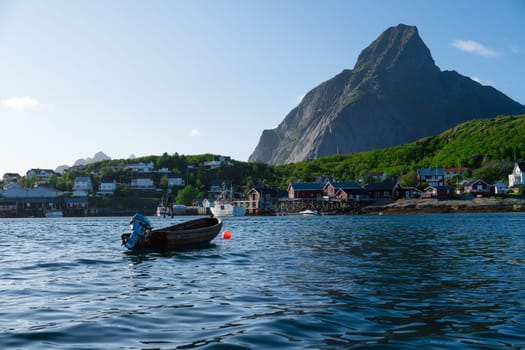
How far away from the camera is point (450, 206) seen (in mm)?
102875

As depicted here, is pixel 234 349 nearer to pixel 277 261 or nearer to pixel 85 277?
pixel 85 277

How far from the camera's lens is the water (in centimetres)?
915

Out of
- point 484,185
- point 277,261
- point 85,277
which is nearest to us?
point 85,277

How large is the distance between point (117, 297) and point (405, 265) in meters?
11.2

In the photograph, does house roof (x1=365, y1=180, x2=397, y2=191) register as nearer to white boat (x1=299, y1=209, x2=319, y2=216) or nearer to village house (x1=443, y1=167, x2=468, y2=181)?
white boat (x1=299, y1=209, x2=319, y2=216)

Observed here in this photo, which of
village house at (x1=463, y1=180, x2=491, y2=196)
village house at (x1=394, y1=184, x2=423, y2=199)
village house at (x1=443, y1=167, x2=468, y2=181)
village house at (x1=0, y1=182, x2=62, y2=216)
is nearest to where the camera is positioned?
village house at (x1=463, y1=180, x2=491, y2=196)

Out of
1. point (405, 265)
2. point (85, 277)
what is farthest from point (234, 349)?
point (405, 265)

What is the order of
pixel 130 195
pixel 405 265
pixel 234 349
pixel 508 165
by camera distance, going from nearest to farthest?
pixel 234 349
pixel 405 265
pixel 508 165
pixel 130 195

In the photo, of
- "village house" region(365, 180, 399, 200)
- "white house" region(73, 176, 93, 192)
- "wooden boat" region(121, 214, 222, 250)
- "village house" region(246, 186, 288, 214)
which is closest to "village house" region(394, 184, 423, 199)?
"village house" region(365, 180, 399, 200)

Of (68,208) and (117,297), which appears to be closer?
(117,297)

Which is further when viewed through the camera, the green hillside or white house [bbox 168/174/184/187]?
white house [bbox 168/174/184/187]

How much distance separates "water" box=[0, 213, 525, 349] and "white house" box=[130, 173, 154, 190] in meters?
154

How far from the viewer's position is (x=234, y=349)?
8547 millimetres

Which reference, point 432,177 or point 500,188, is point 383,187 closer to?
point 432,177
